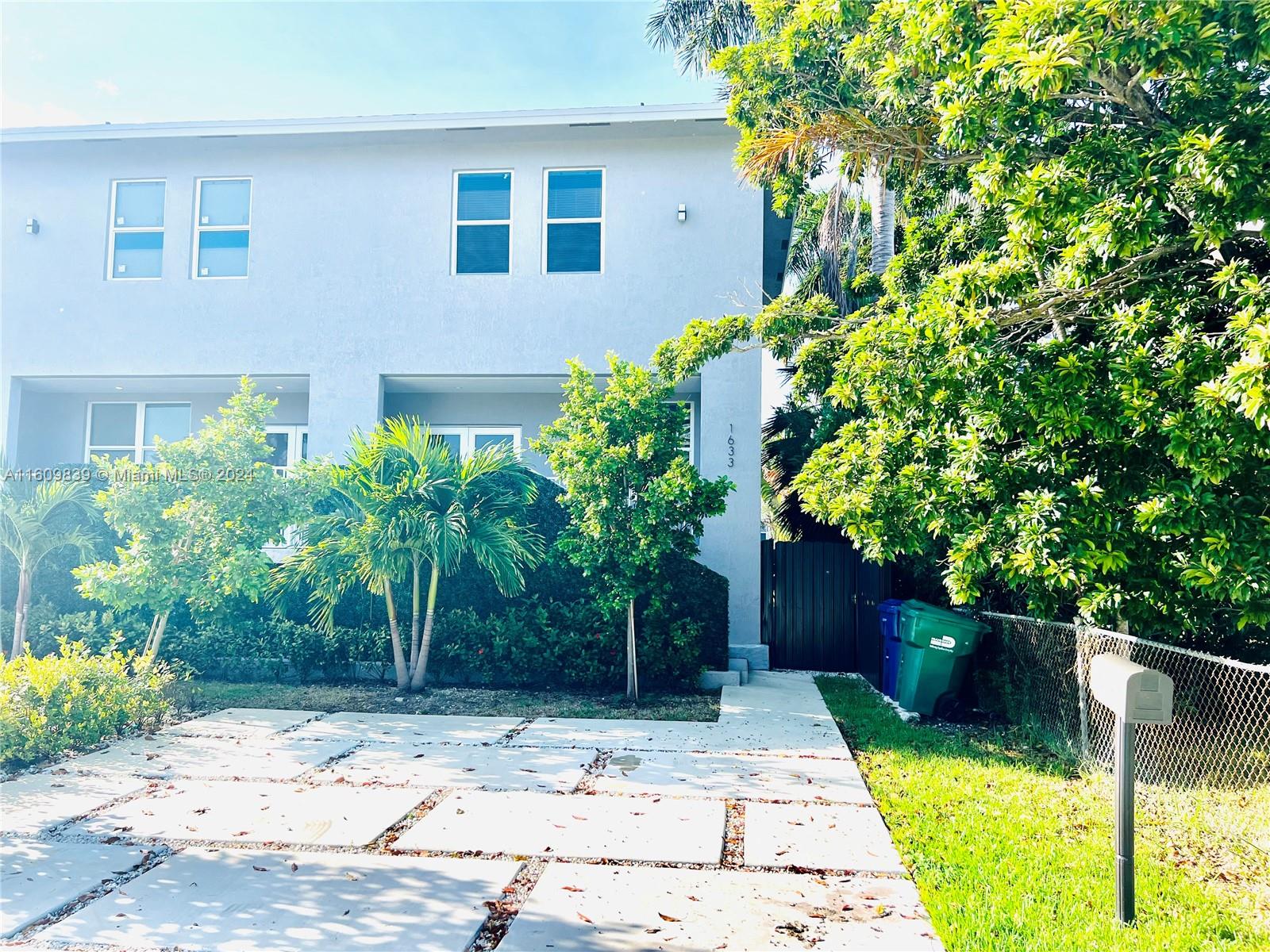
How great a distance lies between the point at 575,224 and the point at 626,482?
4.70 meters

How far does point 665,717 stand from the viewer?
319 inches

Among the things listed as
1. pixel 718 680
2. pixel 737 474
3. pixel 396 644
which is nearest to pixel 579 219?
pixel 737 474

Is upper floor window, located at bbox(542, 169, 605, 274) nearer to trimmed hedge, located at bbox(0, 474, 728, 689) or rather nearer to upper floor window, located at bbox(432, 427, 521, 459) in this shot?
upper floor window, located at bbox(432, 427, 521, 459)

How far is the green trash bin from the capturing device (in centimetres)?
816

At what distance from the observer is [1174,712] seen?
5699mm

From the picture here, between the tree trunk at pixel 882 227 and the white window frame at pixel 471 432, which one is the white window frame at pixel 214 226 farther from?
the tree trunk at pixel 882 227

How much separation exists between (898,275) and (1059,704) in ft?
13.3

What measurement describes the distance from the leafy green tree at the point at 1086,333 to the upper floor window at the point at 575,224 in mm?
5307

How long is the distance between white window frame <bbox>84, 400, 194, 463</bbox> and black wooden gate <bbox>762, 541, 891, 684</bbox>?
959 cm

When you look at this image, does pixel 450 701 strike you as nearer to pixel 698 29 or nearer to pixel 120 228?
pixel 120 228

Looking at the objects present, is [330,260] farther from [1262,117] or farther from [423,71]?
[1262,117]

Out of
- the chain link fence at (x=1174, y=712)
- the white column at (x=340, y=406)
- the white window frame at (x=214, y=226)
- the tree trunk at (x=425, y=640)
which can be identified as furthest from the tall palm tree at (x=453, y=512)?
the chain link fence at (x=1174, y=712)

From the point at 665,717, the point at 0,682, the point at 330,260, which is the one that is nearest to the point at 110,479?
the point at 0,682

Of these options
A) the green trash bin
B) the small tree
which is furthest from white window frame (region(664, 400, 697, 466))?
the green trash bin
